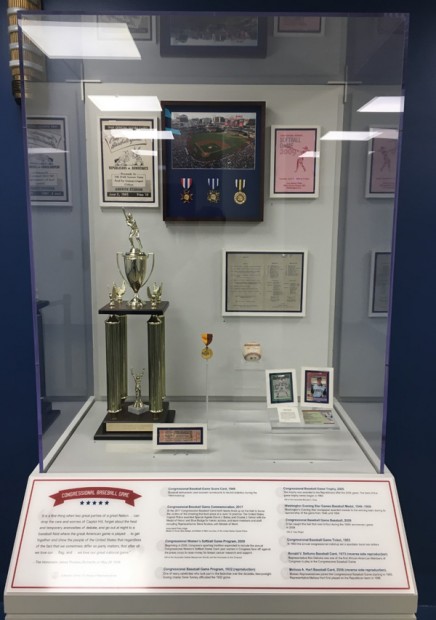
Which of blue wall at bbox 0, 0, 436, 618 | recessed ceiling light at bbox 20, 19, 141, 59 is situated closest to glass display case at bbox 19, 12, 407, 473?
recessed ceiling light at bbox 20, 19, 141, 59

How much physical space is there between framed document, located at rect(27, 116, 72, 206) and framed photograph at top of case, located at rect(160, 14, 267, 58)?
341mm

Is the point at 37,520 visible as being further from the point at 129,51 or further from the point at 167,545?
the point at 129,51

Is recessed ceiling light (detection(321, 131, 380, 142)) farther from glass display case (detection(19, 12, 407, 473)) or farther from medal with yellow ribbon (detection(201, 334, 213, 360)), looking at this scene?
medal with yellow ribbon (detection(201, 334, 213, 360))

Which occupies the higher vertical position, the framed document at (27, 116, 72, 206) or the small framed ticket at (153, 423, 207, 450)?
the framed document at (27, 116, 72, 206)

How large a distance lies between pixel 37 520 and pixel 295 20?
4.23 feet

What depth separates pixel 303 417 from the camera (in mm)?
1400

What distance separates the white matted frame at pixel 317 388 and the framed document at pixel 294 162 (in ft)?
1.62

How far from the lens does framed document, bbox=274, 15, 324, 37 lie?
1219 millimetres

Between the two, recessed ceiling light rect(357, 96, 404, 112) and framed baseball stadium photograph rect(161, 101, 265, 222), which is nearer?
recessed ceiling light rect(357, 96, 404, 112)

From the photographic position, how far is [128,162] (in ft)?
4.75

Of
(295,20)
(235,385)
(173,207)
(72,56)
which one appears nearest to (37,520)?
(235,385)

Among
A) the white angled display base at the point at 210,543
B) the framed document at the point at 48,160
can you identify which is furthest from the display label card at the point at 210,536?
the framed document at the point at 48,160

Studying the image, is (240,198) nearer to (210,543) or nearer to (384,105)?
(384,105)

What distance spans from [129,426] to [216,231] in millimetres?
594
